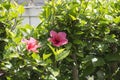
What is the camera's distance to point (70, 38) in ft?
7.63

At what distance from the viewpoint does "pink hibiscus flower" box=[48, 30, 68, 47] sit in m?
2.21

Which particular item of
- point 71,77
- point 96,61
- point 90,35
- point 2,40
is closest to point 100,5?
point 90,35

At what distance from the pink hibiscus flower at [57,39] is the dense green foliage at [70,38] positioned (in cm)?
3

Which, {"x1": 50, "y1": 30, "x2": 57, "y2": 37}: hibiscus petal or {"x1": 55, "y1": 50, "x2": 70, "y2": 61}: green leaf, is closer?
{"x1": 55, "y1": 50, "x2": 70, "y2": 61}: green leaf

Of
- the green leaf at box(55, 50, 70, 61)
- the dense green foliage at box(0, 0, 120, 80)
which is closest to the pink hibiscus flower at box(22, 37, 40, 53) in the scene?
the dense green foliage at box(0, 0, 120, 80)

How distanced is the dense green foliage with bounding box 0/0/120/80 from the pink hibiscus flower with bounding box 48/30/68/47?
0.03 m

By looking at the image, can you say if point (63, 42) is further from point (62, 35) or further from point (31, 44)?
point (31, 44)

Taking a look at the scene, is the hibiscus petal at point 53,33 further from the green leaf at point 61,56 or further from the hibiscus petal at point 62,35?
the green leaf at point 61,56

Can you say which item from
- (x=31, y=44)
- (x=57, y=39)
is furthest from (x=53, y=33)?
(x=31, y=44)

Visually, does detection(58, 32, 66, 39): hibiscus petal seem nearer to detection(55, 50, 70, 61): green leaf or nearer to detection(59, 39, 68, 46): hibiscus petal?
detection(59, 39, 68, 46): hibiscus petal

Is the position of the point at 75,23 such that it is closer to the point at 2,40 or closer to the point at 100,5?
the point at 100,5

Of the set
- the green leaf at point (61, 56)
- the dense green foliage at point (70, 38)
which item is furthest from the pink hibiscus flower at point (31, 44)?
the green leaf at point (61, 56)

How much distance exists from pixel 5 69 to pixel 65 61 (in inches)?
16.3

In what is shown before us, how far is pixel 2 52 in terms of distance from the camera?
2.29 meters
